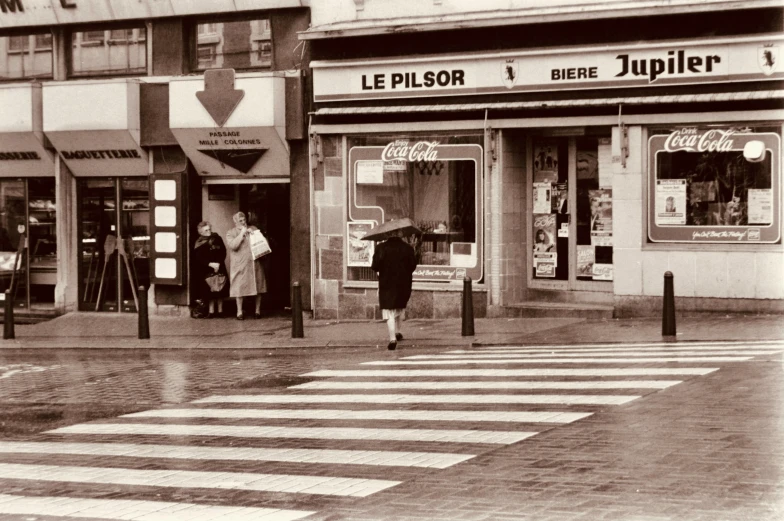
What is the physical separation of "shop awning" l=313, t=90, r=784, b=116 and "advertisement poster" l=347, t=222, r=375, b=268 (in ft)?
6.64

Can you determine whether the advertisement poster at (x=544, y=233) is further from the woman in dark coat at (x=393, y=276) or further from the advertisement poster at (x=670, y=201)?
the woman in dark coat at (x=393, y=276)

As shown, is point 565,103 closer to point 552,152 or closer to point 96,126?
point 552,152

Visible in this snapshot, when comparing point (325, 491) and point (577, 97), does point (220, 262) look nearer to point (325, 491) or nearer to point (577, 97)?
point (577, 97)

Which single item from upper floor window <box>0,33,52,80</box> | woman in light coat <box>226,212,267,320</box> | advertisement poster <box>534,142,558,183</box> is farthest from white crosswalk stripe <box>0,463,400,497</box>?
upper floor window <box>0,33,52,80</box>

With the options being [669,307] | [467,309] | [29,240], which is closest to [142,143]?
[29,240]

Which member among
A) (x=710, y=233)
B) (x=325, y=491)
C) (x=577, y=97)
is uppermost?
(x=577, y=97)

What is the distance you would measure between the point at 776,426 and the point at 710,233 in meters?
9.75

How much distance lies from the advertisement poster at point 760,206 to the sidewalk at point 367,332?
149cm

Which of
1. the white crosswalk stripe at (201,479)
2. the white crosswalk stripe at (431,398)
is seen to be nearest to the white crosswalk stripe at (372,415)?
the white crosswalk stripe at (431,398)

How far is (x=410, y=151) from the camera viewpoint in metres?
21.1

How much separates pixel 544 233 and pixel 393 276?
15.8 ft

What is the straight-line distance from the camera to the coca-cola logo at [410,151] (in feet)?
68.5

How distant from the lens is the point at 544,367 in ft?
44.3

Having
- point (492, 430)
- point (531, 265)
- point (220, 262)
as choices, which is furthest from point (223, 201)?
point (492, 430)
